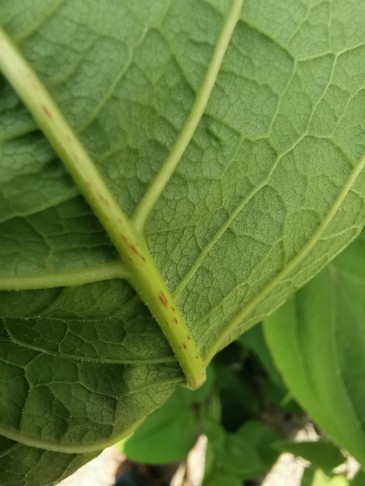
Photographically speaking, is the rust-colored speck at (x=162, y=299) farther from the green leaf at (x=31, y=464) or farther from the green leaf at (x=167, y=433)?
the green leaf at (x=167, y=433)

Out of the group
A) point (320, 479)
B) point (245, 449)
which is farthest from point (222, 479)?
point (320, 479)

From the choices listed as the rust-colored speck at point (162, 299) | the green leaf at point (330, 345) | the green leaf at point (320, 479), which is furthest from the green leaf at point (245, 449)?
the rust-colored speck at point (162, 299)

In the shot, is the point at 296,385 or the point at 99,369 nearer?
the point at 99,369

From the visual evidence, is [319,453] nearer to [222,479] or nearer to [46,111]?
[222,479]

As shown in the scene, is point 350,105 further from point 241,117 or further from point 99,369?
point 99,369

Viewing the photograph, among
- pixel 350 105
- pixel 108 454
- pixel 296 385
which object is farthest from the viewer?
pixel 108 454

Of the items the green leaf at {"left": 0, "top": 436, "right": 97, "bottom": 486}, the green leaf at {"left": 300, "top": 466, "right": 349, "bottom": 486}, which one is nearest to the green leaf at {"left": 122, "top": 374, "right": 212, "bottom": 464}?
the green leaf at {"left": 300, "top": 466, "right": 349, "bottom": 486}

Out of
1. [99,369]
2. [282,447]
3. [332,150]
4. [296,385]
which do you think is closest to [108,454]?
[282,447]
